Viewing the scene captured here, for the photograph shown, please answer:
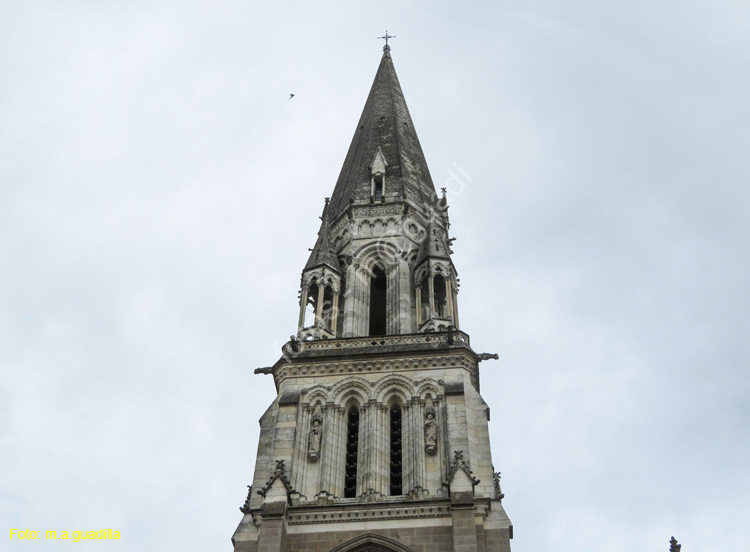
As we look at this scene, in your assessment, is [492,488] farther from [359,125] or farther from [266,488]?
[359,125]

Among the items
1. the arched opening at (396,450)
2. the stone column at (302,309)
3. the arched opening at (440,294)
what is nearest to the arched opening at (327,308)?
the stone column at (302,309)

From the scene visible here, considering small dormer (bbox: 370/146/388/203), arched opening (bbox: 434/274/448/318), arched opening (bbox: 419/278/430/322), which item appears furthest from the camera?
small dormer (bbox: 370/146/388/203)

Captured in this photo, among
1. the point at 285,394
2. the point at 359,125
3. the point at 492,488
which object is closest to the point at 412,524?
the point at 492,488

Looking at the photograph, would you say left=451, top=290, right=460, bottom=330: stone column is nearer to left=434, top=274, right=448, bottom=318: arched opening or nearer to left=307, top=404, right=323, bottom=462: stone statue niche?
left=434, top=274, right=448, bottom=318: arched opening

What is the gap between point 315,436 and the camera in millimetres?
26891

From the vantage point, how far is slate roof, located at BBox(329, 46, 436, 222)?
37.7 meters

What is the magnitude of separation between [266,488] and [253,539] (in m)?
1.27

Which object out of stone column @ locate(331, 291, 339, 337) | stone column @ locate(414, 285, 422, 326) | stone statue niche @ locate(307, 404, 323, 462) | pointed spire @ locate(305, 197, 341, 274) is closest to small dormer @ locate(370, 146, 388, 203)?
pointed spire @ locate(305, 197, 341, 274)

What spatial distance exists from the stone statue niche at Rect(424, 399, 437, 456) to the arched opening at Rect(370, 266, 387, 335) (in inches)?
268

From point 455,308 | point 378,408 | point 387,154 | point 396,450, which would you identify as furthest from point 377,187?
point 396,450

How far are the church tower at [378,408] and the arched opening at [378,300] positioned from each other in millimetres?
50

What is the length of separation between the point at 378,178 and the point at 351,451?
1395 centimetres

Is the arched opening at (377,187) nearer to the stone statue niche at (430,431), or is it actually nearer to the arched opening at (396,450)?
the arched opening at (396,450)

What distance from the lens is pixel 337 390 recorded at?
28109 mm
